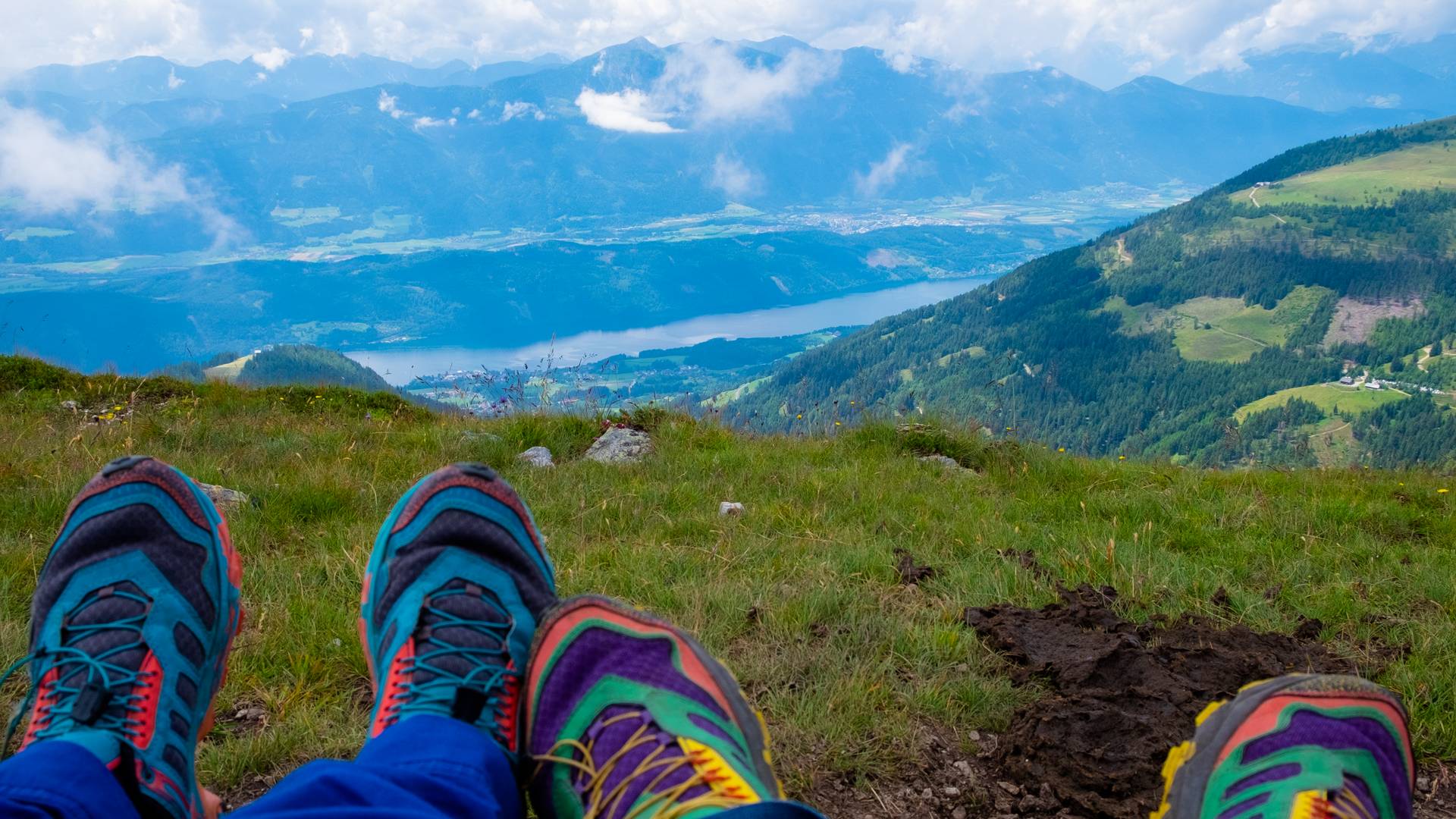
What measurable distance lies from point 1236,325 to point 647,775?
463ft

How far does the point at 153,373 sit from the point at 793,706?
9.39 m

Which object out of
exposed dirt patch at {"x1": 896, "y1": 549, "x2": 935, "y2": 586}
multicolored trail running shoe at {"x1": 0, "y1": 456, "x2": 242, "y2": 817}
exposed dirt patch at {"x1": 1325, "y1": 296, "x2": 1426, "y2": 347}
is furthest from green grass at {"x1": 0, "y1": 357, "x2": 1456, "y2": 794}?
exposed dirt patch at {"x1": 1325, "y1": 296, "x2": 1426, "y2": 347}

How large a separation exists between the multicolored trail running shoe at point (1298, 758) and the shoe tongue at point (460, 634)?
1766mm

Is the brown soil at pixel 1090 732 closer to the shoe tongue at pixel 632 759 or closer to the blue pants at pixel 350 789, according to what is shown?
the shoe tongue at pixel 632 759

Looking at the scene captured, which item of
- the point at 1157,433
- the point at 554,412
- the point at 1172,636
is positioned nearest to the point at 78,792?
the point at 1172,636

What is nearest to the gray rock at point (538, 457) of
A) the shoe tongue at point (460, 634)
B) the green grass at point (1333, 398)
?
the shoe tongue at point (460, 634)

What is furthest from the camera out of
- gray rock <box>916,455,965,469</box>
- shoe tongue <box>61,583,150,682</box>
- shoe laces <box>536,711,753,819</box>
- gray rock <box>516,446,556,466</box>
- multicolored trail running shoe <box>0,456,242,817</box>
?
gray rock <box>916,455,965,469</box>

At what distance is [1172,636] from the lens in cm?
290

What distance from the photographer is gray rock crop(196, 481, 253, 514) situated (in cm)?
405

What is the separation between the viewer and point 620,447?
19.9 feet

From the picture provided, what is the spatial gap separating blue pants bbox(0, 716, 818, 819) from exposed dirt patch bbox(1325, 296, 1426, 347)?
13406 centimetres

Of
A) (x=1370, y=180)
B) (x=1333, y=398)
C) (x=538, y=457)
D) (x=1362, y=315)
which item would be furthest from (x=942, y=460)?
(x=1370, y=180)

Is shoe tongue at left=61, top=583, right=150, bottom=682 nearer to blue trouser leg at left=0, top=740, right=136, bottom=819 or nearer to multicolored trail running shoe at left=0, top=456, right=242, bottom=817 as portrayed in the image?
multicolored trail running shoe at left=0, top=456, right=242, bottom=817

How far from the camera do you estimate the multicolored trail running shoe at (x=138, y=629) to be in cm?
181
